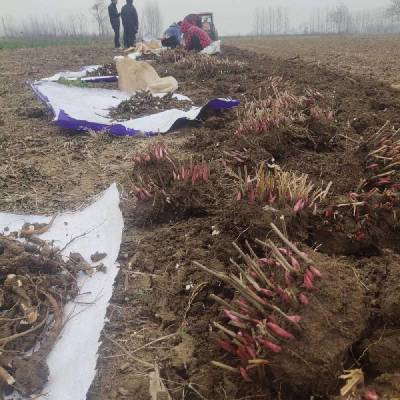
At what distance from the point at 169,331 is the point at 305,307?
78 cm

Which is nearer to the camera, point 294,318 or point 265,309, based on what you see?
point 294,318

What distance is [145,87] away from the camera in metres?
7.68

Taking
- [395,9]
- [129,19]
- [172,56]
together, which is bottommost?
[172,56]

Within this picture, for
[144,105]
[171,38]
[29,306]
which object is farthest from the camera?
[171,38]

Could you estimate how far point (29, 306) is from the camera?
2.26 metres

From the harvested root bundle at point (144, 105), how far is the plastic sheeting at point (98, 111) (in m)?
0.18

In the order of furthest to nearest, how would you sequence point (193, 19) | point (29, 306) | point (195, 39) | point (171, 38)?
point (193, 19) → point (171, 38) → point (195, 39) → point (29, 306)

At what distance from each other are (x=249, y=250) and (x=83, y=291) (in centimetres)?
99

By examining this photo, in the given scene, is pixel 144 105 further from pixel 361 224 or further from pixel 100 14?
pixel 100 14

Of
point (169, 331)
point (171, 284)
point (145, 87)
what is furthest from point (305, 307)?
point (145, 87)

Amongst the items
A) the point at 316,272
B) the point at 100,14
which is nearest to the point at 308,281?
the point at 316,272

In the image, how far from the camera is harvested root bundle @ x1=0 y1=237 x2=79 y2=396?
6.29 ft

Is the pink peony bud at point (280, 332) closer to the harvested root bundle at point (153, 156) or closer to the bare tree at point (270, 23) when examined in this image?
the harvested root bundle at point (153, 156)

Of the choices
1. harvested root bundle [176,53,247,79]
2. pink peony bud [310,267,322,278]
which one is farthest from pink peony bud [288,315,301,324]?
harvested root bundle [176,53,247,79]
